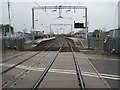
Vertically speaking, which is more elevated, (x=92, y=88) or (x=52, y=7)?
(x=52, y=7)

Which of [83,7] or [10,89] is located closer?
[10,89]

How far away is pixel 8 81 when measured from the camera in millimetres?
12820

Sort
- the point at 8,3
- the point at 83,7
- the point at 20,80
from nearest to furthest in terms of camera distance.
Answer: the point at 20,80, the point at 8,3, the point at 83,7

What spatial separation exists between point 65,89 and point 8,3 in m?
43.4

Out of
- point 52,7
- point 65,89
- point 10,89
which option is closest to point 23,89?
point 10,89

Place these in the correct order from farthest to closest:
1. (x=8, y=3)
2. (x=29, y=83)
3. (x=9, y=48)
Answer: (x=8, y=3) → (x=9, y=48) → (x=29, y=83)

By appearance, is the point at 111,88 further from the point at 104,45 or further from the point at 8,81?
the point at 104,45

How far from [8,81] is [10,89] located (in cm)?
206

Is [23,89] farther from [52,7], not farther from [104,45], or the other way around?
[52,7]

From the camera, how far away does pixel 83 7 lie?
219 feet

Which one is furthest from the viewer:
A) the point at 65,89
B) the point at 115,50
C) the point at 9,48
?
the point at 9,48

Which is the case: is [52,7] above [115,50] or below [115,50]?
above

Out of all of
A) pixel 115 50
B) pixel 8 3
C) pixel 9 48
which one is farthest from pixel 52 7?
pixel 115 50

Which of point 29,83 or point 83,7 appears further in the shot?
point 83,7
